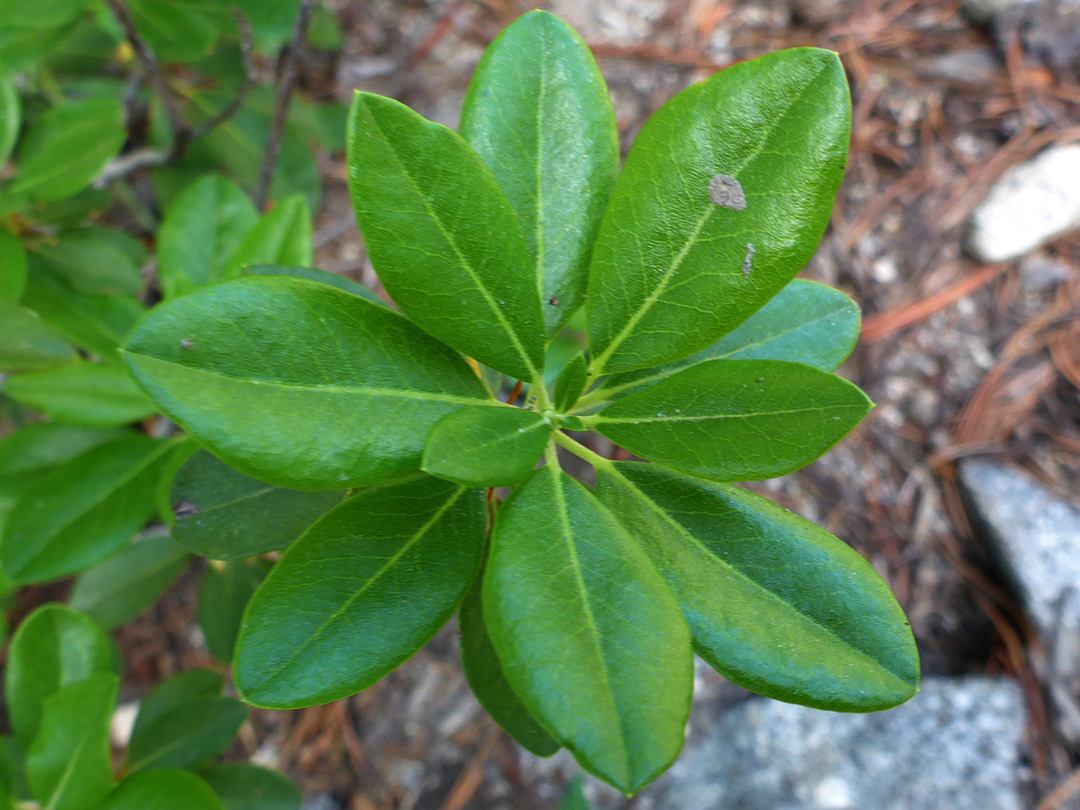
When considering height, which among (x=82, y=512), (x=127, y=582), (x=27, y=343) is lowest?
(x=127, y=582)

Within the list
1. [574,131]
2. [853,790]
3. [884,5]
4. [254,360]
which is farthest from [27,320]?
[884,5]

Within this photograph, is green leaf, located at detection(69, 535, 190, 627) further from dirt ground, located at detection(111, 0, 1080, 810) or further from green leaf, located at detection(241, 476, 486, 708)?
green leaf, located at detection(241, 476, 486, 708)

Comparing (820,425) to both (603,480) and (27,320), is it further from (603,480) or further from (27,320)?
(27,320)

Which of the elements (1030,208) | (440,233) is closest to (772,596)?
(440,233)

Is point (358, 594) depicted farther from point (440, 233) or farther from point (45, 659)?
point (45, 659)

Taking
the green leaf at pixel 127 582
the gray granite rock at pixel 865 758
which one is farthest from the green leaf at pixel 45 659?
the gray granite rock at pixel 865 758

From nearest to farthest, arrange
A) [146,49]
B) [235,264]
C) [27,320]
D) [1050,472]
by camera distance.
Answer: [27,320] < [235,264] < [146,49] < [1050,472]

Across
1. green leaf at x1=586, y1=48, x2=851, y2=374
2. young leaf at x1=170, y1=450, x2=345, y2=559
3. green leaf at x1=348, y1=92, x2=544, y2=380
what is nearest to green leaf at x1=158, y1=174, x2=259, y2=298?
young leaf at x1=170, y1=450, x2=345, y2=559

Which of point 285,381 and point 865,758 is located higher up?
point 285,381
